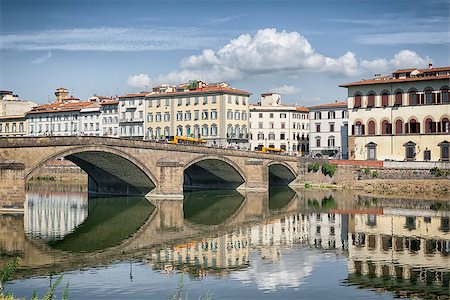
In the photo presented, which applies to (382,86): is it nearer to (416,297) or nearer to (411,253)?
(411,253)

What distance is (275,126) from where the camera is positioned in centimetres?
13412

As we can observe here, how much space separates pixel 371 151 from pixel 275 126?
4038 centimetres

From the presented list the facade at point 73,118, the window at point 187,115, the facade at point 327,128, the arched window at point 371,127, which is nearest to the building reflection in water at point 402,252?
the arched window at point 371,127

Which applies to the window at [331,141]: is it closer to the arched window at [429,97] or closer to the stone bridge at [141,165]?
the stone bridge at [141,165]

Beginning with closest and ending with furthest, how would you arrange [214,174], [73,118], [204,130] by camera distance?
[214,174] → [204,130] → [73,118]

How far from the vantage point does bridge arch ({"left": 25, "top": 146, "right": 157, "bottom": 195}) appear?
63.6 meters

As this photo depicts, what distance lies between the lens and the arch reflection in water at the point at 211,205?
58047 millimetres

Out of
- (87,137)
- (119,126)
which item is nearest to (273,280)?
(87,137)

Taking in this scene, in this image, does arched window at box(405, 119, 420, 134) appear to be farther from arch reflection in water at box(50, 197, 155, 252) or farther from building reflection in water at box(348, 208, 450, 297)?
arch reflection in water at box(50, 197, 155, 252)

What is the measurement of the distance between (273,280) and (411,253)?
10.9 m

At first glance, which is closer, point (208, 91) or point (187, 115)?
point (208, 91)

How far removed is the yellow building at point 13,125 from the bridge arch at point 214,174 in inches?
2262

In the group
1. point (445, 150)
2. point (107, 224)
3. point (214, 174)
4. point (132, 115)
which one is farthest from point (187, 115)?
point (107, 224)

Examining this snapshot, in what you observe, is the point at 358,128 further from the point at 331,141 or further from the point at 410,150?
the point at 331,141
